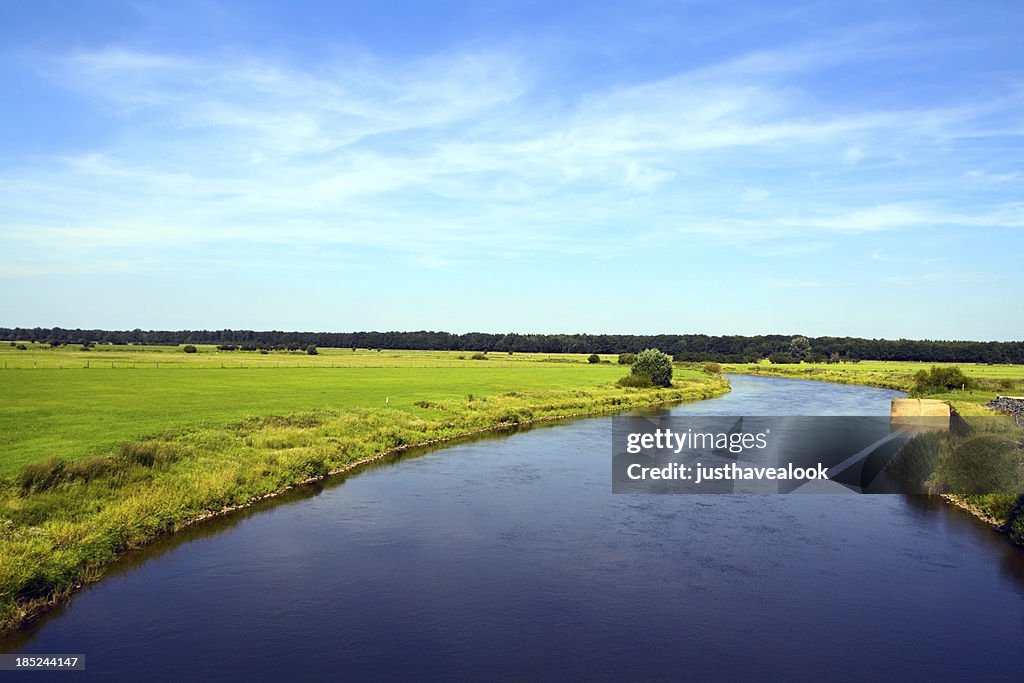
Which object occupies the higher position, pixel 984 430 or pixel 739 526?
pixel 984 430

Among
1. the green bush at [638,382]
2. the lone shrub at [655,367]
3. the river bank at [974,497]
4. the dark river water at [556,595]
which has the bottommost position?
the dark river water at [556,595]

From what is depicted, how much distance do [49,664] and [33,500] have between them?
868cm

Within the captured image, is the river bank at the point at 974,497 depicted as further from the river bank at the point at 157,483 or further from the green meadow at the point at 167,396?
the green meadow at the point at 167,396

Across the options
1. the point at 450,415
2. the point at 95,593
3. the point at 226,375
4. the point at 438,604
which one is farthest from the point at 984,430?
the point at 226,375

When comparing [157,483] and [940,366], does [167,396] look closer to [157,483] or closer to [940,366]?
[157,483]

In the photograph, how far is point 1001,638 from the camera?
1602 centimetres

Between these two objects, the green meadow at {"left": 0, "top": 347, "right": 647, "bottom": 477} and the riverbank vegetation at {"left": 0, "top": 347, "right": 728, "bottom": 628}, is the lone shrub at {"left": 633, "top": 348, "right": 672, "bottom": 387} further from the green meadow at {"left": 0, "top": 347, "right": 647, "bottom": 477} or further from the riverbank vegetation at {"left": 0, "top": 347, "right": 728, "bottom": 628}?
the riverbank vegetation at {"left": 0, "top": 347, "right": 728, "bottom": 628}

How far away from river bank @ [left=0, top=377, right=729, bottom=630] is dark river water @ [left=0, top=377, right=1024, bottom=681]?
0.94 meters

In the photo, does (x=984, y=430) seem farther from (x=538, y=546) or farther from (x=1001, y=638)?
(x=538, y=546)

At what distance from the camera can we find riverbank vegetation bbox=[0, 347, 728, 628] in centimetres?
1919

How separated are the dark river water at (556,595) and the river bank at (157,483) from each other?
940 mm

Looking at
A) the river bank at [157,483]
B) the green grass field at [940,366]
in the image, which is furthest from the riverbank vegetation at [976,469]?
the green grass field at [940,366]

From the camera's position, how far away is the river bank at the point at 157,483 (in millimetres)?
17375

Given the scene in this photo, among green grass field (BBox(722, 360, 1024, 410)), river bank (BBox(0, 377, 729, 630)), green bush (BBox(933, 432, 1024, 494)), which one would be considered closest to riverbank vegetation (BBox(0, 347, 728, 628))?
river bank (BBox(0, 377, 729, 630))
